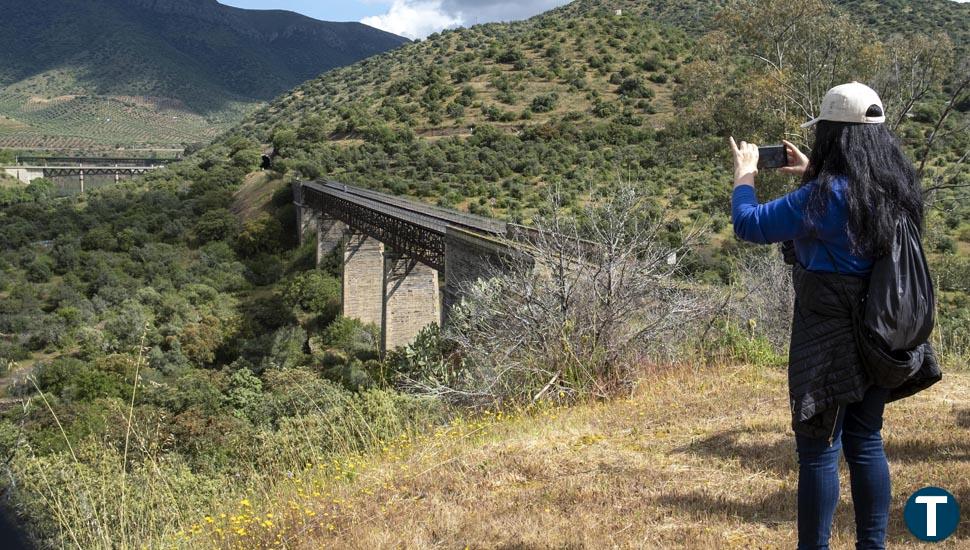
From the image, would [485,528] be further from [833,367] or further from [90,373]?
[90,373]

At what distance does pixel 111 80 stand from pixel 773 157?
177 metres

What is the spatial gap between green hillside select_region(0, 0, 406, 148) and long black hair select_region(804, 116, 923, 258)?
134m

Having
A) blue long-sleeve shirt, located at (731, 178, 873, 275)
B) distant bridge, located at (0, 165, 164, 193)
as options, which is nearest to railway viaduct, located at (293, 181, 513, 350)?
blue long-sleeve shirt, located at (731, 178, 873, 275)

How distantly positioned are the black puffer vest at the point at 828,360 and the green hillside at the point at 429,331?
964mm

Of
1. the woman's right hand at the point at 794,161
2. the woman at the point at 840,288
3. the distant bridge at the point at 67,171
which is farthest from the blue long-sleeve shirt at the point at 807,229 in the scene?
the distant bridge at the point at 67,171

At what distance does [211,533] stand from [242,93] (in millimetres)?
194306

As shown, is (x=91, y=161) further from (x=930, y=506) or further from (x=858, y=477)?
(x=858, y=477)

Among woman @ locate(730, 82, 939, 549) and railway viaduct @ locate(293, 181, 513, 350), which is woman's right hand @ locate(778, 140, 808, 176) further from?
railway viaduct @ locate(293, 181, 513, 350)

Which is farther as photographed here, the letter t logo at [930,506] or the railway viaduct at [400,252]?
the railway viaduct at [400,252]

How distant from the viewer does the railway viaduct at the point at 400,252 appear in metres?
15.9

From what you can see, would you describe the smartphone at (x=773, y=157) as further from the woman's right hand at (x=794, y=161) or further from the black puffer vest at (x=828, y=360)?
the black puffer vest at (x=828, y=360)

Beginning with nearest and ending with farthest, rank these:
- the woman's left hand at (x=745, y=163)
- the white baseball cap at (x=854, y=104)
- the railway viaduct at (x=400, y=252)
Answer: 1. the white baseball cap at (x=854, y=104)
2. the woman's left hand at (x=745, y=163)
3. the railway viaduct at (x=400, y=252)

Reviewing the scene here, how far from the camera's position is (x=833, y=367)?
2.13 metres

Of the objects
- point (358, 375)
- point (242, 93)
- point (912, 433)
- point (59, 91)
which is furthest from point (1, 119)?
point (912, 433)
